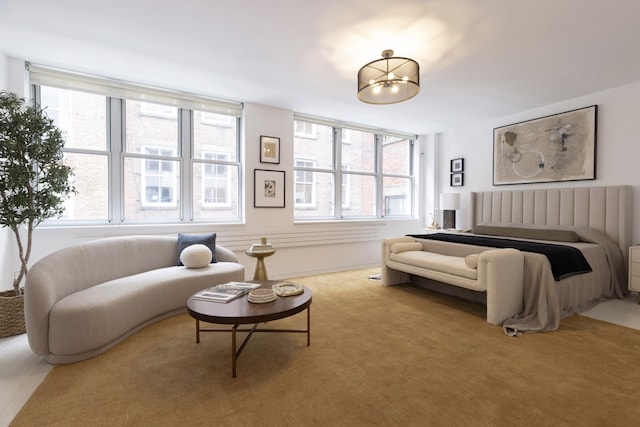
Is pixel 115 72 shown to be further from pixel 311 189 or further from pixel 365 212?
pixel 365 212

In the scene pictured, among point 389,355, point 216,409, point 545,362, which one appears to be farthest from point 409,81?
point 216,409

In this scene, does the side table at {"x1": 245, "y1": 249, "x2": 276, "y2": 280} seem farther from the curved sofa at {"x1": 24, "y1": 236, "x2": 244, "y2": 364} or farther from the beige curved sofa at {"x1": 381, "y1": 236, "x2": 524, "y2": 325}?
the beige curved sofa at {"x1": 381, "y1": 236, "x2": 524, "y2": 325}

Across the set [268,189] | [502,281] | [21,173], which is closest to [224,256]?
[268,189]

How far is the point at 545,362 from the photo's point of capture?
211 cm

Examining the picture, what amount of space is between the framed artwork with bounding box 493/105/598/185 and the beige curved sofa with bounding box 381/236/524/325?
78.8 inches

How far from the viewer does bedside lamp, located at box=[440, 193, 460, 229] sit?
210 inches

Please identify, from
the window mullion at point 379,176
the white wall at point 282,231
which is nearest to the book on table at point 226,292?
the white wall at point 282,231

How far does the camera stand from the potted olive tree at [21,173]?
2461 millimetres

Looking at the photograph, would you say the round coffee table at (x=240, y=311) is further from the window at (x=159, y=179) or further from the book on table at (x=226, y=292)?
the window at (x=159, y=179)

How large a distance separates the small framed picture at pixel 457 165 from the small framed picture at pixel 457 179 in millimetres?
76

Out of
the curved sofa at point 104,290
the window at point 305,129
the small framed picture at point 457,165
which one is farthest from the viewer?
the small framed picture at point 457,165

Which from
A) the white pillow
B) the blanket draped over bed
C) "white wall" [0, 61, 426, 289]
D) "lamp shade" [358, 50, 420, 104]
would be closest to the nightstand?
the blanket draped over bed

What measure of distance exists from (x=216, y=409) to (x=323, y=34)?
2.85 metres

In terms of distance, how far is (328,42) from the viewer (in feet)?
8.91
